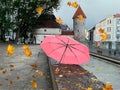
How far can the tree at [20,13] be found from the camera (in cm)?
6288

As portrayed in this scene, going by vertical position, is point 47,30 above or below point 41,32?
above

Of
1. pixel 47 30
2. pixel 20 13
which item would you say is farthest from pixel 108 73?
pixel 47 30

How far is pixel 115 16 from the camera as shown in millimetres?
114000

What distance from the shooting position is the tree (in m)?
62.9

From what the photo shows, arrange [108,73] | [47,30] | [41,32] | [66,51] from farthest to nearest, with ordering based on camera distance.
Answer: [47,30]
[41,32]
[108,73]
[66,51]

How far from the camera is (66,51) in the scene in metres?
12.6

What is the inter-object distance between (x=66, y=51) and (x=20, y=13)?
185ft

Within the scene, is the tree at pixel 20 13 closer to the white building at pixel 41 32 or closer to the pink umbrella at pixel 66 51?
the white building at pixel 41 32

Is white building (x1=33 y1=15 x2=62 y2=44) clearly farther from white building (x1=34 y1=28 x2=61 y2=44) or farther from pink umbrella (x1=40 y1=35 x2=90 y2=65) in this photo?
pink umbrella (x1=40 y1=35 x2=90 y2=65)

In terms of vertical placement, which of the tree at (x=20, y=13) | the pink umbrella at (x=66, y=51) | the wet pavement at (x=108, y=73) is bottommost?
the wet pavement at (x=108, y=73)

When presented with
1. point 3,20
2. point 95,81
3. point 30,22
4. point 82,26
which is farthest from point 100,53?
point 82,26

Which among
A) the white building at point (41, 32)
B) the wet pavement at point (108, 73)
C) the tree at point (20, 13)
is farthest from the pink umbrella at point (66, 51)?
the white building at point (41, 32)

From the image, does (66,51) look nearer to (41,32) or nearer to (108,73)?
(108,73)

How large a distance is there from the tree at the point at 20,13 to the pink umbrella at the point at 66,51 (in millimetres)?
50014
